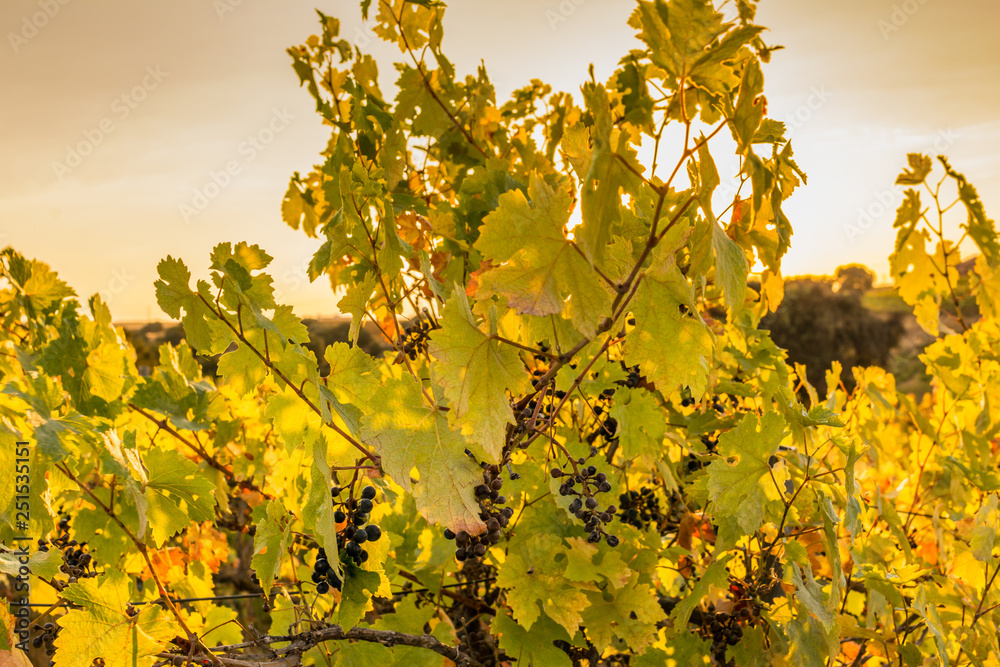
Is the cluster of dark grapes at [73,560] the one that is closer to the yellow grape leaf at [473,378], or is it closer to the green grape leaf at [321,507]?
the green grape leaf at [321,507]

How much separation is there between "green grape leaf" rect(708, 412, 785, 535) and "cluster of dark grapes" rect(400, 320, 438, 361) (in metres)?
0.94

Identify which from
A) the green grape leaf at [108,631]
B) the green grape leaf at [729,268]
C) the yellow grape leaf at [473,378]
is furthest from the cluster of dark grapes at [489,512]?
the green grape leaf at [108,631]

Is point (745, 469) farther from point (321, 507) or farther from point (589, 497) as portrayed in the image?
point (321, 507)

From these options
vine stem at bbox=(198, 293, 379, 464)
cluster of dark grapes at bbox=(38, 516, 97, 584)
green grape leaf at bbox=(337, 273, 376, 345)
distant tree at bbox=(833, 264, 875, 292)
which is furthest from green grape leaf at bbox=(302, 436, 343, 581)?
distant tree at bbox=(833, 264, 875, 292)

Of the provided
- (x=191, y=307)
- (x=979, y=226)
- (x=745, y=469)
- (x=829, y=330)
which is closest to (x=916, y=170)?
(x=979, y=226)

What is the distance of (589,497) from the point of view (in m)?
1.58

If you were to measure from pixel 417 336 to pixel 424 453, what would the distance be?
97cm

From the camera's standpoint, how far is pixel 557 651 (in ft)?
5.90

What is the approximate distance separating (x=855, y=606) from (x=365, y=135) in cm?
291

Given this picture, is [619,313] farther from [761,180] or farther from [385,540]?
[385,540]

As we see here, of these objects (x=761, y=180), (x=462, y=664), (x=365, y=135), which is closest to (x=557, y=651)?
(x=462, y=664)

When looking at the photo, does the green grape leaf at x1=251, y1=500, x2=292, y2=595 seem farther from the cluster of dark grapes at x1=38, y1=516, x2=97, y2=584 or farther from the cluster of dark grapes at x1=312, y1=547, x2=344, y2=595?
the cluster of dark grapes at x1=38, y1=516, x2=97, y2=584

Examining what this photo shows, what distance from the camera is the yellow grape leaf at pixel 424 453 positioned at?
1146 millimetres

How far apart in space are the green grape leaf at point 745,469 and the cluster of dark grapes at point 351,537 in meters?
0.88
